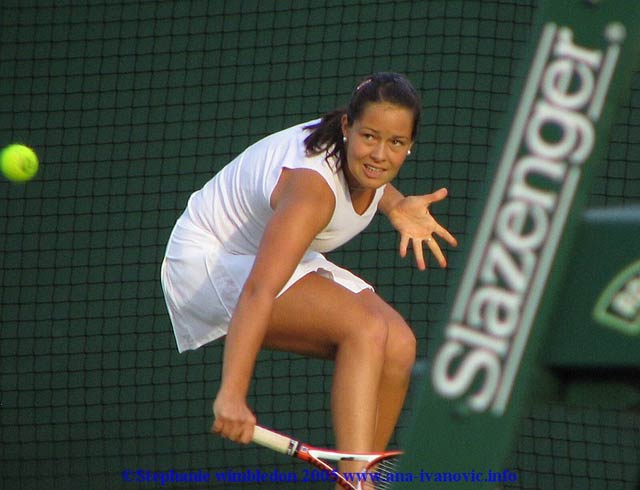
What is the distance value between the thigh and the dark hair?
29 cm

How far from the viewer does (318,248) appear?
2.89 meters

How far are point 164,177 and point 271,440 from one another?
116 inches

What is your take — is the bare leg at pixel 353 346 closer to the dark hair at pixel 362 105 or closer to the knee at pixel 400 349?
the knee at pixel 400 349

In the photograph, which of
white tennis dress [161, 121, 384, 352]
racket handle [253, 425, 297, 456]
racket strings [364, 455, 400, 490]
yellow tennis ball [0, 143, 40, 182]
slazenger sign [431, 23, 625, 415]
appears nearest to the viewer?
slazenger sign [431, 23, 625, 415]

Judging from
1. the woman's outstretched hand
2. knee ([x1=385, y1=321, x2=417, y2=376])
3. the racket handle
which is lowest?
the racket handle

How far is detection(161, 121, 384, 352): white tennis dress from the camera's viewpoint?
9.15 feet

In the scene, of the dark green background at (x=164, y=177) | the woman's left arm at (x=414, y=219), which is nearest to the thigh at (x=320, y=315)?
the woman's left arm at (x=414, y=219)

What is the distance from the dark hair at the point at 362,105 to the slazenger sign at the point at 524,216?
60.1 inches

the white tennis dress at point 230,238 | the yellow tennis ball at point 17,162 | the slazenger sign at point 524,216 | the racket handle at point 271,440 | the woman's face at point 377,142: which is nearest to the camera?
the slazenger sign at point 524,216

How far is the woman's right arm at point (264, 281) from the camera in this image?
7.49 ft

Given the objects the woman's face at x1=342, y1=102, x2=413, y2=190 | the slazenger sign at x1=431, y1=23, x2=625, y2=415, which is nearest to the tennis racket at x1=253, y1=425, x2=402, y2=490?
the woman's face at x1=342, y1=102, x2=413, y2=190

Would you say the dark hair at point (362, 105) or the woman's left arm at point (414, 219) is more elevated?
the dark hair at point (362, 105)

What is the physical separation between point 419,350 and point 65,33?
2065mm

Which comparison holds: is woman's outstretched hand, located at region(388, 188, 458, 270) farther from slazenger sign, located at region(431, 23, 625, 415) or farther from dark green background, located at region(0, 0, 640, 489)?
dark green background, located at region(0, 0, 640, 489)
